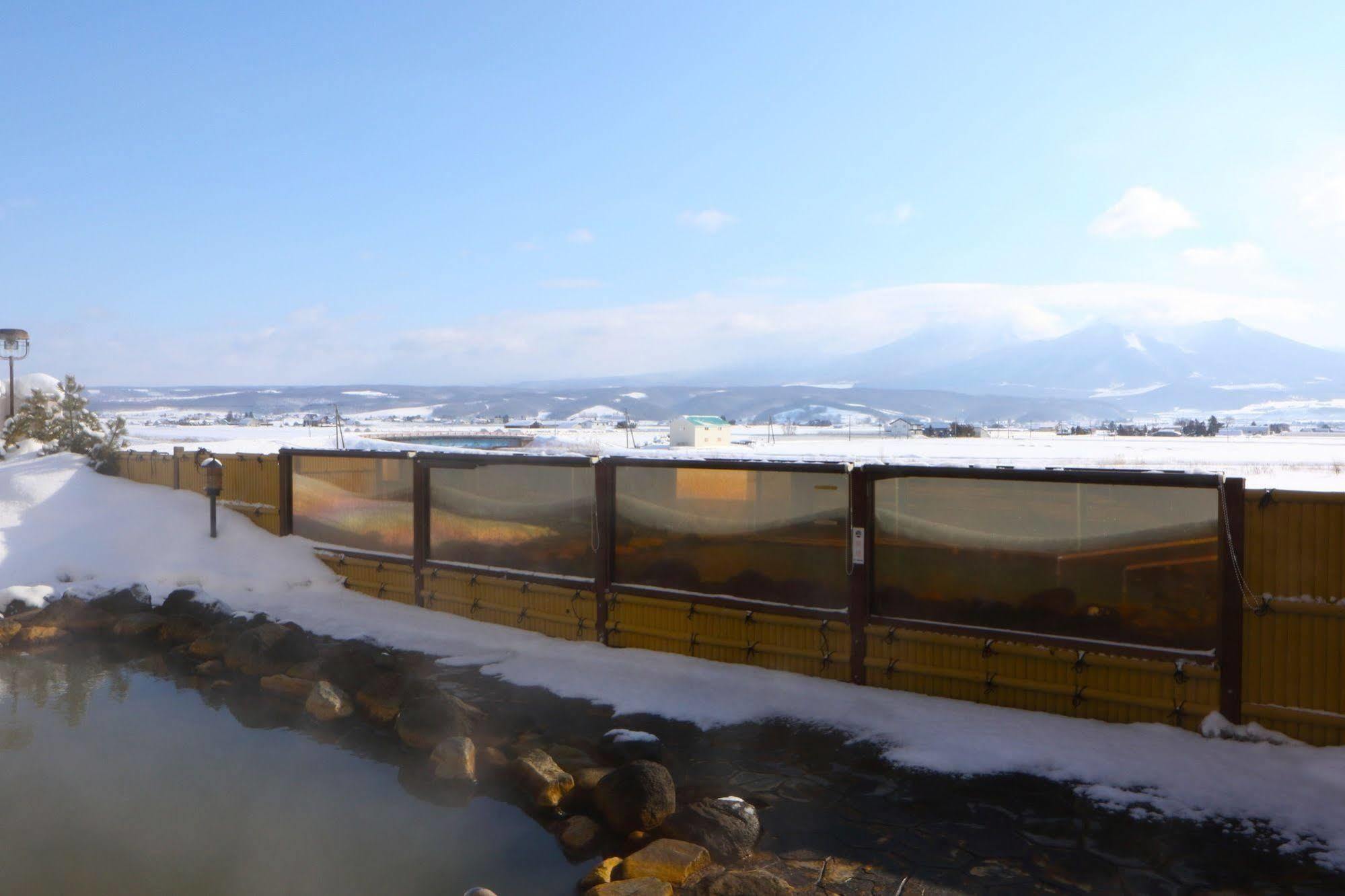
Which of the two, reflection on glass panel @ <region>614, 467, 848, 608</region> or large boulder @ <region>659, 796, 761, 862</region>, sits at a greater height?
reflection on glass panel @ <region>614, 467, 848, 608</region>

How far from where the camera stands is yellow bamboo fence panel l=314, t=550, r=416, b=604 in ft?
43.7

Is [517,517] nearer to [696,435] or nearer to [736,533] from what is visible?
[736,533]

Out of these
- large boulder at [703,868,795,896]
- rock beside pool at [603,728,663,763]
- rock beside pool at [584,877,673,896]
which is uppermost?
rock beside pool at [603,728,663,763]

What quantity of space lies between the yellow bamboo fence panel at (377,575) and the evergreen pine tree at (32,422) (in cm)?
1579

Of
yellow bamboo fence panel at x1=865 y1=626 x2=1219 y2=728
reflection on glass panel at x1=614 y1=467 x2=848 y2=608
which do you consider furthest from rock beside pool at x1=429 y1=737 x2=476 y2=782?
yellow bamboo fence panel at x1=865 y1=626 x2=1219 y2=728

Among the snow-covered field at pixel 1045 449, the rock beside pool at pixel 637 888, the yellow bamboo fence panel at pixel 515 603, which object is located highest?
the yellow bamboo fence panel at pixel 515 603

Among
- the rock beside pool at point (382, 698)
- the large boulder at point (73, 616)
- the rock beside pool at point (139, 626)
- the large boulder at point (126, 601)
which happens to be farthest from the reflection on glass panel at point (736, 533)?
the large boulder at point (73, 616)

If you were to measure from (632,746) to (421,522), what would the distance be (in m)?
6.25

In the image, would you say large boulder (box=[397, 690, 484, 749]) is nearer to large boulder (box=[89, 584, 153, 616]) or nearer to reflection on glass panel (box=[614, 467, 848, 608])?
reflection on glass panel (box=[614, 467, 848, 608])

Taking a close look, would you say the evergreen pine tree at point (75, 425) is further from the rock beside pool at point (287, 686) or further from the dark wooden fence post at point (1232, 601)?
the dark wooden fence post at point (1232, 601)

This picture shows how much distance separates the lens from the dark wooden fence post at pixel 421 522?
12953 mm

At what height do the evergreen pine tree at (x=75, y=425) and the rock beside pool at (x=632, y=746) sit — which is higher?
the evergreen pine tree at (x=75, y=425)

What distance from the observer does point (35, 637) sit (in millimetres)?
13086

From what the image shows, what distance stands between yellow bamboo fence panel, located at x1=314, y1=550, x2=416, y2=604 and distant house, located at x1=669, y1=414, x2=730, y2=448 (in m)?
64.0
